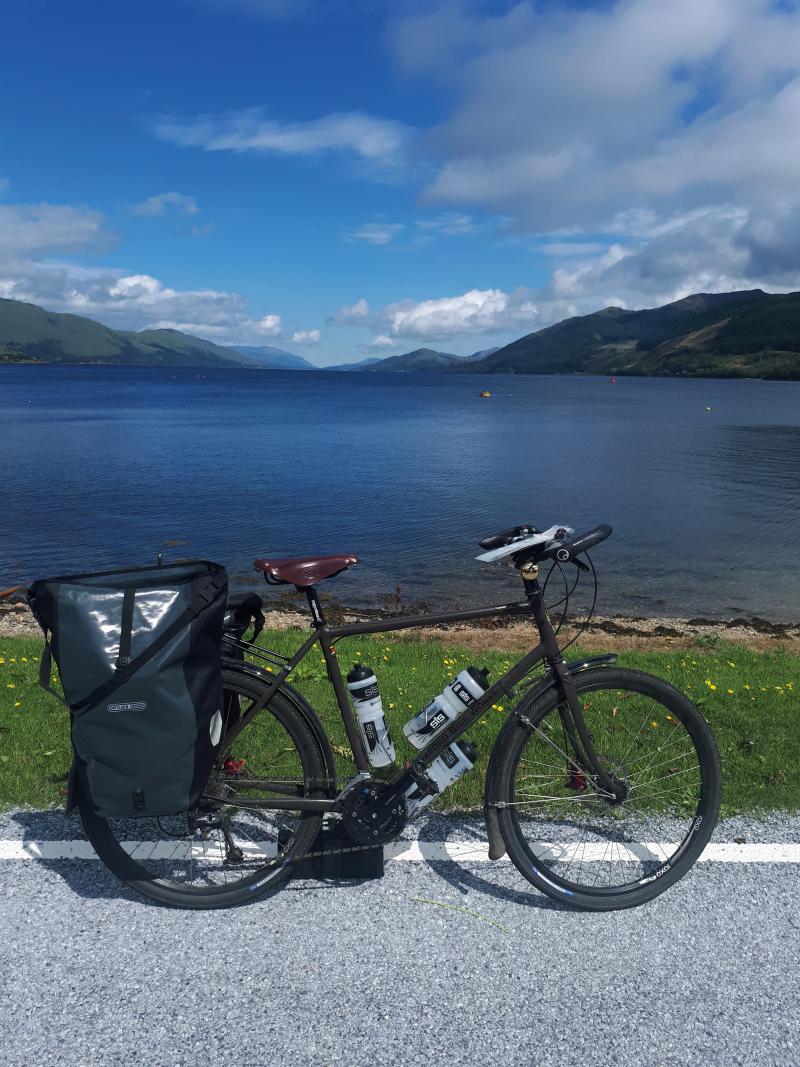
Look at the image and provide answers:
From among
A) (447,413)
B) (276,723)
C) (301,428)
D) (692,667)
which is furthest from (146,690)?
(447,413)

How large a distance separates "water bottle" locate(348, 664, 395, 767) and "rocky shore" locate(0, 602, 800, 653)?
357 inches

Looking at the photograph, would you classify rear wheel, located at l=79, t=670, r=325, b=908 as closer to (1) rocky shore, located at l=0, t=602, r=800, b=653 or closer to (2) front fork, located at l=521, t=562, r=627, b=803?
(2) front fork, located at l=521, t=562, r=627, b=803

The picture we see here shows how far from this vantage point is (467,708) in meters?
4.30

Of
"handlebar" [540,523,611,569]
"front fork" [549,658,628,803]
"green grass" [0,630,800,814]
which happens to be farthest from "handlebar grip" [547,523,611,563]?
"green grass" [0,630,800,814]

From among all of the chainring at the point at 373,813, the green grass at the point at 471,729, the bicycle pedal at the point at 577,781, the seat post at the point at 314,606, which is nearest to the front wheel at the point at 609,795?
the bicycle pedal at the point at 577,781

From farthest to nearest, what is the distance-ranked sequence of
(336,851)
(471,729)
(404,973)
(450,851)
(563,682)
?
(471,729)
(450,851)
(336,851)
(563,682)
(404,973)

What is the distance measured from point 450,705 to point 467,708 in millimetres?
99

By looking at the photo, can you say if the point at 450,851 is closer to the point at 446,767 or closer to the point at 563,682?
the point at 446,767

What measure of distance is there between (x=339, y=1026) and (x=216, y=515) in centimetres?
3091

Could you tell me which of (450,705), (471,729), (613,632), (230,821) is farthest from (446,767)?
(613,632)

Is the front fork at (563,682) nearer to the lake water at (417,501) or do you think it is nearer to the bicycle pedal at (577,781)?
the bicycle pedal at (577,781)

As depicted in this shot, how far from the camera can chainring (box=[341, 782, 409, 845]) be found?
14.1 feet

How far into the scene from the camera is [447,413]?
4313 inches

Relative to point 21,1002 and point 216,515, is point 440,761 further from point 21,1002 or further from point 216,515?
point 216,515
